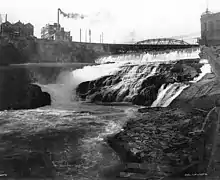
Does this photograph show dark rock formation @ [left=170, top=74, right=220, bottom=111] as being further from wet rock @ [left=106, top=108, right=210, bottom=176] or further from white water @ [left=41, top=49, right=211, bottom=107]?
white water @ [left=41, top=49, right=211, bottom=107]

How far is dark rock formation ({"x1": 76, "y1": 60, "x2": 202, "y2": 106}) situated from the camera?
15.7 metres

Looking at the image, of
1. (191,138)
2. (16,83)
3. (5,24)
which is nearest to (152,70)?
(16,83)

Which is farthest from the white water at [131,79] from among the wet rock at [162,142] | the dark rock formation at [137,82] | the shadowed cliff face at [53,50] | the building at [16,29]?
the building at [16,29]

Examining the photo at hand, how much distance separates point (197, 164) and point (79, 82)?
16.5 meters

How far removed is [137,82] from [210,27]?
105ft

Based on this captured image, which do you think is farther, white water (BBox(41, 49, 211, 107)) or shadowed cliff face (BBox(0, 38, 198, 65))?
shadowed cliff face (BBox(0, 38, 198, 65))

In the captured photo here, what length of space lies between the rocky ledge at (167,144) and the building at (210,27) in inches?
1417

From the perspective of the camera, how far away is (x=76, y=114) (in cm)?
1312

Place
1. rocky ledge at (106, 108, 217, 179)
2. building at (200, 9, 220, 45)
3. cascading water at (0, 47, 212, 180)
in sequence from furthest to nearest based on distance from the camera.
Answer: building at (200, 9, 220, 45), cascading water at (0, 47, 212, 180), rocky ledge at (106, 108, 217, 179)

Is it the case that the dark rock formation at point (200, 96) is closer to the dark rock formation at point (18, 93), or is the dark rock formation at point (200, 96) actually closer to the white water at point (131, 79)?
the white water at point (131, 79)

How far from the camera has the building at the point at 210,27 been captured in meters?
42.1

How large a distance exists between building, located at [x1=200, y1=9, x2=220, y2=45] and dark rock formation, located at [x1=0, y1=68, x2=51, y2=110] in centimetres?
3173

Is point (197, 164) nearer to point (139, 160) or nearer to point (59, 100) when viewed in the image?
point (139, 160)

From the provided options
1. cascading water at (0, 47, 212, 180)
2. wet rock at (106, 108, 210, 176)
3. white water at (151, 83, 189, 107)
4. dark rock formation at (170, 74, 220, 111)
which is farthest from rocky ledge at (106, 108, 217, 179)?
white water at (151, 83, 189, 107)
